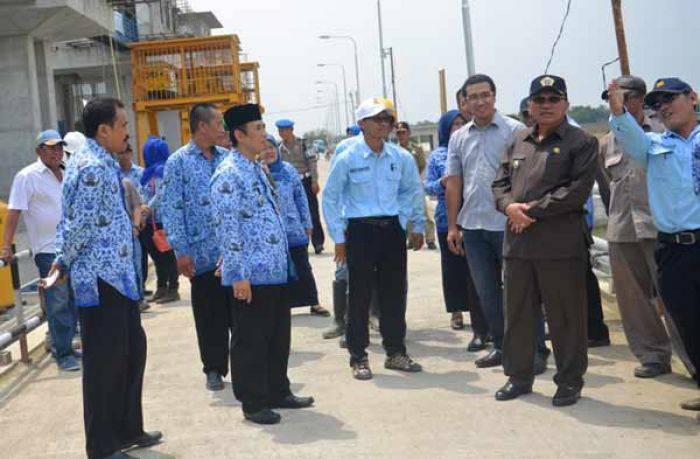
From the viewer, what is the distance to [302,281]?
30.0 ft

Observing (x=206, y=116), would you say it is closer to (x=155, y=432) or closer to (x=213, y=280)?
(x=213, y=280)

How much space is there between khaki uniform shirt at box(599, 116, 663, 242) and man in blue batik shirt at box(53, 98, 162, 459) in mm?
3504

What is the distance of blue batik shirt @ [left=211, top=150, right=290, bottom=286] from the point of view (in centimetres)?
585

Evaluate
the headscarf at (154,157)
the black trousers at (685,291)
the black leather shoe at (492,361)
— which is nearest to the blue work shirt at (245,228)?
the black leather shoe at (492,361)

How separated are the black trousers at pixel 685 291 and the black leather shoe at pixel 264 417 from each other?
2504 millimetres

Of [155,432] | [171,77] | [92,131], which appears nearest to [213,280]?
[155,432]

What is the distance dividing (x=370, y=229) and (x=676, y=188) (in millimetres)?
2314

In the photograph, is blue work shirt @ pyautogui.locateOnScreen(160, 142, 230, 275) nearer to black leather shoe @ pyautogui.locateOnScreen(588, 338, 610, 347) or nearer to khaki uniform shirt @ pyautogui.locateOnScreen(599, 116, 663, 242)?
khaki uniform shirt @ pyautogui.locateOnScreen(599, 116, 663, 242)

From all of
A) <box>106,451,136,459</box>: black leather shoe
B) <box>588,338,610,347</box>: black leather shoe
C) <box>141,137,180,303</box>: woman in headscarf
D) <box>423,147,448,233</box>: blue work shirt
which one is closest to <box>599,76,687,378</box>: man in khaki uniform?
<box>588,338,610,347</box>: black leather shoe

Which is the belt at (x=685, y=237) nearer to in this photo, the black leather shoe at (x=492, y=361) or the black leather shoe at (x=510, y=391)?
the black leather shoe at (x=510, y=391)

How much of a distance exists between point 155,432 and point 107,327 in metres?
0.91

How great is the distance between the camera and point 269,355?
6.25 m

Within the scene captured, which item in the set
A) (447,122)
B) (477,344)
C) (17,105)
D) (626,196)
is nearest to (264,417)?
(477,344)

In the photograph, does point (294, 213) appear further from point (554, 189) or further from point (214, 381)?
point (554, 189)
